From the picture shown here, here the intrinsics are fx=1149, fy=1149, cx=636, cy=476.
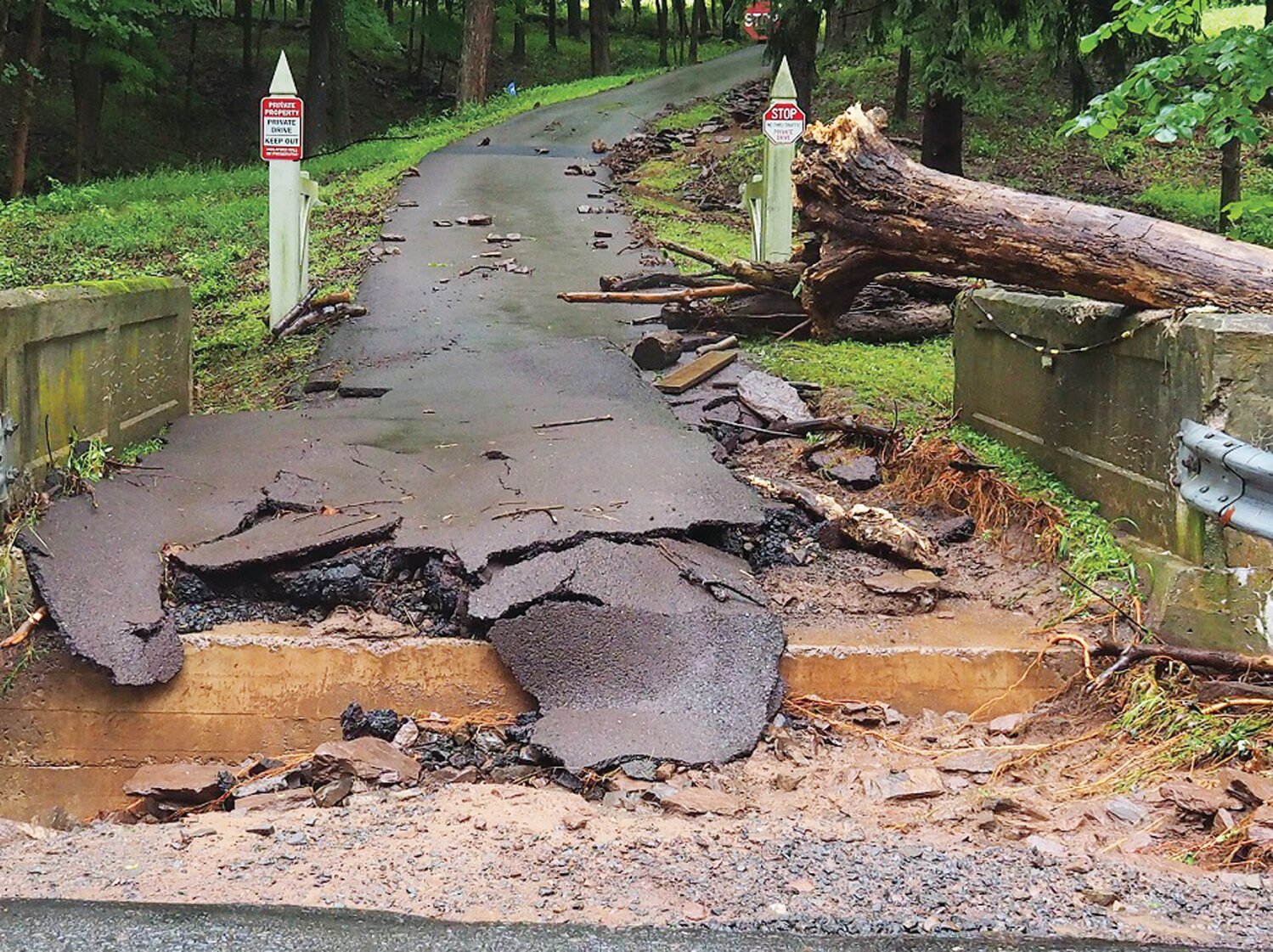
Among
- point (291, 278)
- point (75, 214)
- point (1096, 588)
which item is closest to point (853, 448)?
point (1096, 588)

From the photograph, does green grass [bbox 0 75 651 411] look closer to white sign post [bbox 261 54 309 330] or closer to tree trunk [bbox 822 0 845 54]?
white sign post [bbox 261 54 309 330]

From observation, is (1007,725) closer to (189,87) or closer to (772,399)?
(772,399)

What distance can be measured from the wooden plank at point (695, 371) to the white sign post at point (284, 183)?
4.37 metres

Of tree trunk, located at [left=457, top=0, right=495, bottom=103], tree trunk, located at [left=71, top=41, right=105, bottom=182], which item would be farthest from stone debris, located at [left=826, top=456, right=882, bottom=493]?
tree trunk, located at [left=457, top=0, right=495, bottom=103]

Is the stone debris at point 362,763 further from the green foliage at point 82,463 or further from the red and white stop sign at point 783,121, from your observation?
the red and white stop sign at point 783,121

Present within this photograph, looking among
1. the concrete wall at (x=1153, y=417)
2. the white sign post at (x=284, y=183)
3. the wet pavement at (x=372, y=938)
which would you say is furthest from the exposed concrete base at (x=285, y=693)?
the white sign post at (x=284, y=183)

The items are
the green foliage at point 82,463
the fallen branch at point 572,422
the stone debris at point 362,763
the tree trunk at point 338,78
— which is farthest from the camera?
the tree trunk at point 338,78

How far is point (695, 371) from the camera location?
9.09m

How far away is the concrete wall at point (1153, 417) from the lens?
4.75m

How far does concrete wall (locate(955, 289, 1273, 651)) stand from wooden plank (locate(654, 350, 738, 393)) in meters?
2.57

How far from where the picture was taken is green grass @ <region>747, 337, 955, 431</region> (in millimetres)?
8227

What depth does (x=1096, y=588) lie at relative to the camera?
214 inches

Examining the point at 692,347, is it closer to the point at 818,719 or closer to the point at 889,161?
the point at 889,161

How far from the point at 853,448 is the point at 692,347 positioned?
2.81 metres
